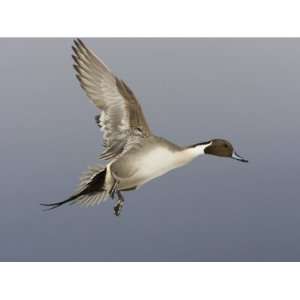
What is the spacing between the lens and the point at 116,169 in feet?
8.48

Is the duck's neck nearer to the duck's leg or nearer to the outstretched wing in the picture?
the outstretched wing

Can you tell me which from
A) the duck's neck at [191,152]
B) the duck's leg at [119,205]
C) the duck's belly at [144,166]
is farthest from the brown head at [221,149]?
the duck's leg at [119,205]

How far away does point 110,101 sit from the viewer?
8.44ft

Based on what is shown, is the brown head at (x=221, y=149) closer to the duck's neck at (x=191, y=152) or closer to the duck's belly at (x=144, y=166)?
the duck's neck at (x=191, y=152)

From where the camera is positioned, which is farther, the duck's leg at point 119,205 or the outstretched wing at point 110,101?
the duck's leg at point 119,205

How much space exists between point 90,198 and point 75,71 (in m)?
0.45

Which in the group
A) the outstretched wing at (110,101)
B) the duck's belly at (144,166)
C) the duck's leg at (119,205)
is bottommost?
the duck's leg at (119,205)

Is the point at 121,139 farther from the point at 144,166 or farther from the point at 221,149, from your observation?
the point at 221,149

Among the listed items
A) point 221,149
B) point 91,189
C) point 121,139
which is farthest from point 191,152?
point 91,189

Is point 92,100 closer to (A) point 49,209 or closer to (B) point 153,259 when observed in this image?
(A) point 49,209

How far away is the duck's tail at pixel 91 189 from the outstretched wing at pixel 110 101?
7 centimetres

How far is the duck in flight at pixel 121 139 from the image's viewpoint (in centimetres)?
256

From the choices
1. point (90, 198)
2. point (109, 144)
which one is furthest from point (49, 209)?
point (109, 144)

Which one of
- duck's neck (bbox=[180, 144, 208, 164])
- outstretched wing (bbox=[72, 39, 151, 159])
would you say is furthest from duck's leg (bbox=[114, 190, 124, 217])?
duck's neck (bbox=[180, 144, 208, 164])
